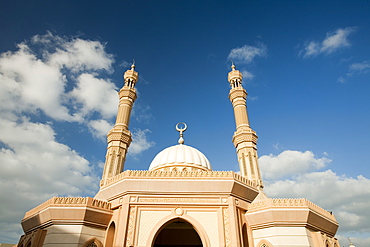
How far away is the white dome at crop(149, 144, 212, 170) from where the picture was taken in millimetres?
18203

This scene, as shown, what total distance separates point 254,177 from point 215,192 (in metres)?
10.8

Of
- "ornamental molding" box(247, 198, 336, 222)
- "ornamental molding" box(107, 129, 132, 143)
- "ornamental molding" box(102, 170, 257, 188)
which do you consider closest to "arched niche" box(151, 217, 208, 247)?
"ornamental molding" box(247, 198, 336, 222)

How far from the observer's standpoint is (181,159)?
18.4 metres

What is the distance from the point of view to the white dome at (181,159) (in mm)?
18203

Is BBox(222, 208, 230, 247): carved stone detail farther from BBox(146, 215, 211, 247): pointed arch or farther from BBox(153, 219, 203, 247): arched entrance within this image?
BBox(153, 219, 203, 247): arched entrance

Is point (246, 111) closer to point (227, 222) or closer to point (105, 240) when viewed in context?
point (227, 222)

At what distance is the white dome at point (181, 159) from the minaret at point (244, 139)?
4.96 metres

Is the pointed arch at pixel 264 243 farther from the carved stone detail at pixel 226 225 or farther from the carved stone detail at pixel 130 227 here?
the carved stone detail at pixel 130 227

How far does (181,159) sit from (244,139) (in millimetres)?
8112

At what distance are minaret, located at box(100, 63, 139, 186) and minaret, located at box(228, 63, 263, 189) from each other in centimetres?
1022

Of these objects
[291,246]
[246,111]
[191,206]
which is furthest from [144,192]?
[246,111]

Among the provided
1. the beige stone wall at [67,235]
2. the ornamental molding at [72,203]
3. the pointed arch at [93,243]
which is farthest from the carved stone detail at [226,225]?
the beige stone wall at [67,235]

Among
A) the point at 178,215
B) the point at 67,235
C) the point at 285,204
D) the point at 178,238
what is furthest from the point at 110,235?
the point at 285,204

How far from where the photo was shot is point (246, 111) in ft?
86.7
